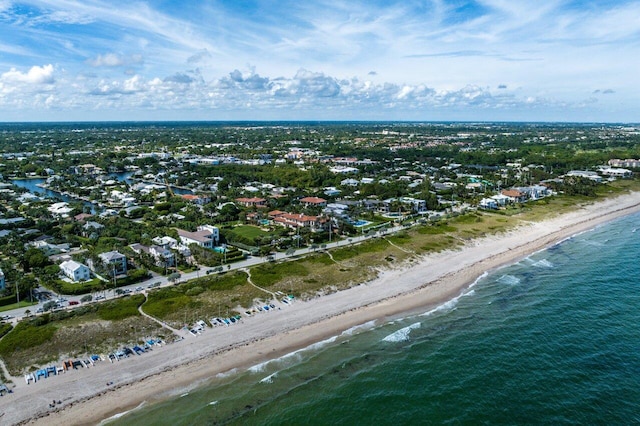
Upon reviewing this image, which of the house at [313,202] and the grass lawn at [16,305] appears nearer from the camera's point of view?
the grass lawn at [16,305]

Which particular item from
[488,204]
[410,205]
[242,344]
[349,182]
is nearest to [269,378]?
[242,344]

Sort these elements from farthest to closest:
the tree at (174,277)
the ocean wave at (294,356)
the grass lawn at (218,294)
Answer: the tree at (174,277) → the grass lawn at (218,294) → the ocean wave at (294,356)

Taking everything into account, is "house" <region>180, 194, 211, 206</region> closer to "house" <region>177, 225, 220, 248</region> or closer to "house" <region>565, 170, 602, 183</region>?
"house" <region>177, 225, 220, 248</region>

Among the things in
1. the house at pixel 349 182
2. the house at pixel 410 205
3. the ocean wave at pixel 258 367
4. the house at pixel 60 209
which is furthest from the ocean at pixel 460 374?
the house at pixel 349 182

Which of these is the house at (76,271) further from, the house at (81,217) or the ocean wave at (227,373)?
the house at (81,217)

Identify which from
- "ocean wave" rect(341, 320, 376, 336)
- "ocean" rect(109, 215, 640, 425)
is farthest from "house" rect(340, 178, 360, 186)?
"ocean wave" rect(341, 320, 376, 336)

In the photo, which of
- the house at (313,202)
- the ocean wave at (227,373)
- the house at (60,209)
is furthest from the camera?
the house at (313,202)

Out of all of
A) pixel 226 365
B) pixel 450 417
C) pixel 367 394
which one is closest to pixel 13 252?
pixel 226 365
